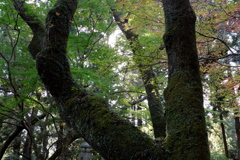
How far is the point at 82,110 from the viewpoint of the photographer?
1.79 metres

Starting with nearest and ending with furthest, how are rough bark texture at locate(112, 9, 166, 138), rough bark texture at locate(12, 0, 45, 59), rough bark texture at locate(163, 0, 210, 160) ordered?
rough bark texture at locate(163, 0, 210, 160) → rough bark texture at locate(12, 0, 45, 59) → rough bark texture at locate(112, 9, 166, 138)

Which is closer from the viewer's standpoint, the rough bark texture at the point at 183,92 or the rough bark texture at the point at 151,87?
the rough bark texture at the point at 183,92

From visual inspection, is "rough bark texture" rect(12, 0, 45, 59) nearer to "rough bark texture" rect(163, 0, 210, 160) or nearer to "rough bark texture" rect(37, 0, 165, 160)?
"rough bark texture" rect(37, 0, 165, 160)

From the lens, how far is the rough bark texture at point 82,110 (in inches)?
55.6

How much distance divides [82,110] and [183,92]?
1.06 metres

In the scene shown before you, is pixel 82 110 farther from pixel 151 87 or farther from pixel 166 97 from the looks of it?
pixel 151 87

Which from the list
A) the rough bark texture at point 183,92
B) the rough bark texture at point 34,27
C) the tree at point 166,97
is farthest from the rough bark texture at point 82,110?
the rough bark texture at point 34,27

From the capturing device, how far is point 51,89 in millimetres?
2102

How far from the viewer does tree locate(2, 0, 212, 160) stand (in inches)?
53.9

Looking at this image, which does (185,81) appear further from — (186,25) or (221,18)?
(221,18)

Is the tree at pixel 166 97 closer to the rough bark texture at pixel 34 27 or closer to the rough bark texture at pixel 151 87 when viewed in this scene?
the rough bark texture at pixel 34 27

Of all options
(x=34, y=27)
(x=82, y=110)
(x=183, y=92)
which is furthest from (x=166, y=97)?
(x=34, y=27)

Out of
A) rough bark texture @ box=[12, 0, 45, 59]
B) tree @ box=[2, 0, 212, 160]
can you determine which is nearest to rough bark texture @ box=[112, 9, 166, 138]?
rough bark texture @ box=[12, 0, 45, 59]

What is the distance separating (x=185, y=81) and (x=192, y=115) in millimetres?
370
